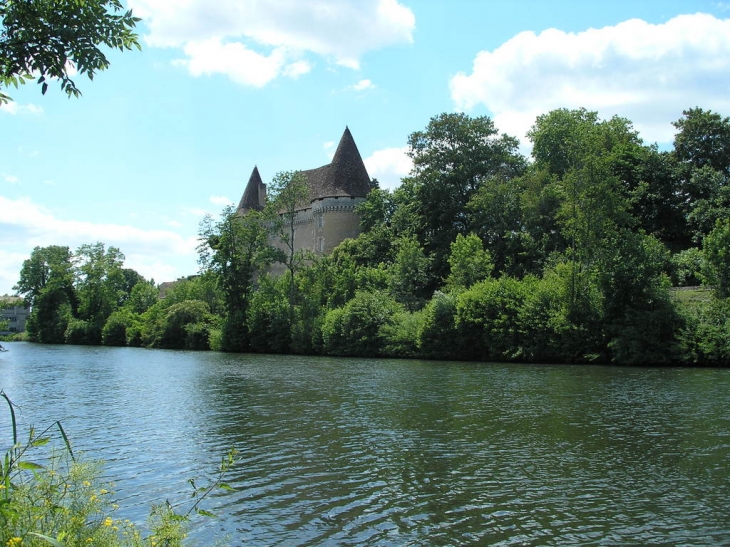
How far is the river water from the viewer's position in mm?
8844

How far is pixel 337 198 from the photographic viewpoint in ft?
251

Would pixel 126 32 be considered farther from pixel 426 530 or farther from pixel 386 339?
pixel 386 339

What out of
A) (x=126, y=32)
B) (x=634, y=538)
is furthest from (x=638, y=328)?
(x=126, y=32)

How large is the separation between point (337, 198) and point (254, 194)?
1979 centimetres

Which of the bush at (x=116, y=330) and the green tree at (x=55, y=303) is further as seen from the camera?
the green tree at (x=55, y=303)

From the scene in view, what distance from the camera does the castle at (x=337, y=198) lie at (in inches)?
3007

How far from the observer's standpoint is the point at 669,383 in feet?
83.1

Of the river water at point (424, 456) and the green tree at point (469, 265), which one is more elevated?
the green tree at point (469, 265)

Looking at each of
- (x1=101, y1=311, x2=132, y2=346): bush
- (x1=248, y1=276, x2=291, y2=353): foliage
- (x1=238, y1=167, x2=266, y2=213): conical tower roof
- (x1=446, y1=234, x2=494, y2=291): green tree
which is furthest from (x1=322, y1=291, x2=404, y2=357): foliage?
(x1=238, y1=167, x2=266, y2=213): conical tower roof

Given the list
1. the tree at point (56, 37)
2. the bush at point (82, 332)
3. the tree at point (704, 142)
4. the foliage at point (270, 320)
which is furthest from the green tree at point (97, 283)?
the tree at point (56, 37)

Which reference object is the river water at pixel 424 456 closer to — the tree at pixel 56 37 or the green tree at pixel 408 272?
the tree at pixel 56 37

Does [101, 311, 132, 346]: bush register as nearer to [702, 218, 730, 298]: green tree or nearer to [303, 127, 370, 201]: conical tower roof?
[303, 127, 370, 201]: conical tower roof

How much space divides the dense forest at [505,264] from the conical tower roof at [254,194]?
665 inches

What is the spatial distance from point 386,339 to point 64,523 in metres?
41.0
